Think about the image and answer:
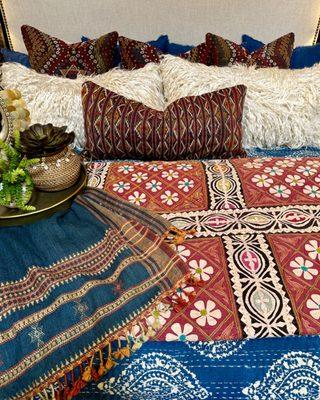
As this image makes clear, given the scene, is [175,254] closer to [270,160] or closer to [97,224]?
[97,224]

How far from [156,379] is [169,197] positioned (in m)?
0.55

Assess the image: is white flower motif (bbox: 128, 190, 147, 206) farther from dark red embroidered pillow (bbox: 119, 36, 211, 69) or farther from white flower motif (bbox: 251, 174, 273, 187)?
dark red embroidered pillow (bbox: 119, 36, 211, 69)

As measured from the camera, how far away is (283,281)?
2.93 feet

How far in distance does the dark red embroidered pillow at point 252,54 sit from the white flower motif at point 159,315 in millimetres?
1319

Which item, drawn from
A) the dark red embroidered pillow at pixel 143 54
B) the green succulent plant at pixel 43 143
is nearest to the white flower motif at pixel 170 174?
the green succulent plant at pixel 43 143

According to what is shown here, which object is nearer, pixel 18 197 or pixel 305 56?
pixel 18 197

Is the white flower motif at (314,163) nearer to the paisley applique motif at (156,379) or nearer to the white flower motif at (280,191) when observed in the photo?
the white flower motif at (280,191)

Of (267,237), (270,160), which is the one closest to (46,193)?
(267,237)

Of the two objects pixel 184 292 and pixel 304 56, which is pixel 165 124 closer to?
pixel 184 292

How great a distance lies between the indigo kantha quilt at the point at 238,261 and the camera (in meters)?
0.80

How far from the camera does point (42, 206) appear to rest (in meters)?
1.01

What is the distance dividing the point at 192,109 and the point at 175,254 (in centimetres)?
69

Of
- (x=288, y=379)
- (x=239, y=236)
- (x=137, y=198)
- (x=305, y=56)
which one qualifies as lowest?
(x=288, y=379)

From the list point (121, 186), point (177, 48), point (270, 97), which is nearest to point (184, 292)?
point (121, 186)
